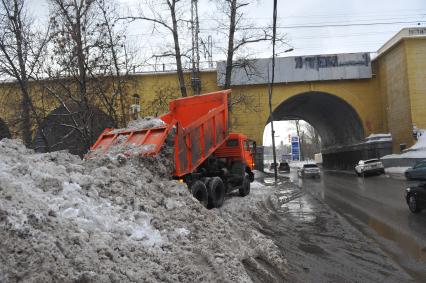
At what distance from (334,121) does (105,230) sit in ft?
158

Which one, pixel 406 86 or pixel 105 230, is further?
pixel 406 86

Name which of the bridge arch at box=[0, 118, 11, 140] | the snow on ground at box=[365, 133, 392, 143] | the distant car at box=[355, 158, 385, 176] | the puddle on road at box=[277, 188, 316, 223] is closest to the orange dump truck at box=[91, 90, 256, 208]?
the puddle on road at box=[277, 188, 316, 223]

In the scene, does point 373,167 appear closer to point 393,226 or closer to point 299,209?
point 299,209

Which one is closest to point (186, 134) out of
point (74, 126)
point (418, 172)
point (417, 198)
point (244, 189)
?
point (244, 189)

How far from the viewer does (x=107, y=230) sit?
5465 mm

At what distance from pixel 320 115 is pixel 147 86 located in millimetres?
24667

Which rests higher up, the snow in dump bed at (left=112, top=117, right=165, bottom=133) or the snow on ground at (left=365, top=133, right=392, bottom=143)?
the snow in dump bed at (left=112, top=117, right=165, bottom=133)

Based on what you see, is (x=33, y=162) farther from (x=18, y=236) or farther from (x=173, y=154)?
(x=173, y=154)

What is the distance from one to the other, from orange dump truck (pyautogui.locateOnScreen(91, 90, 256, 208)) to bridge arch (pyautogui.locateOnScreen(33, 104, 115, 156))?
6854 mm

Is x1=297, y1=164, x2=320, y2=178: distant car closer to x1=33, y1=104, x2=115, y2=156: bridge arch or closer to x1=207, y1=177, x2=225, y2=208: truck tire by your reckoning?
x1=33, y1=104, x2=115, y2=156: bridge arch

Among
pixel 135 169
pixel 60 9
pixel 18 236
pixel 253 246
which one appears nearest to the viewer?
pixel 18 236

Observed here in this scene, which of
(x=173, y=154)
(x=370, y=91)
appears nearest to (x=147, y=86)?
→ (x=370, y=91)

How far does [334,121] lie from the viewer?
5094 centimetres

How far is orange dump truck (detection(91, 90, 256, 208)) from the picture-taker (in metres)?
11.1
